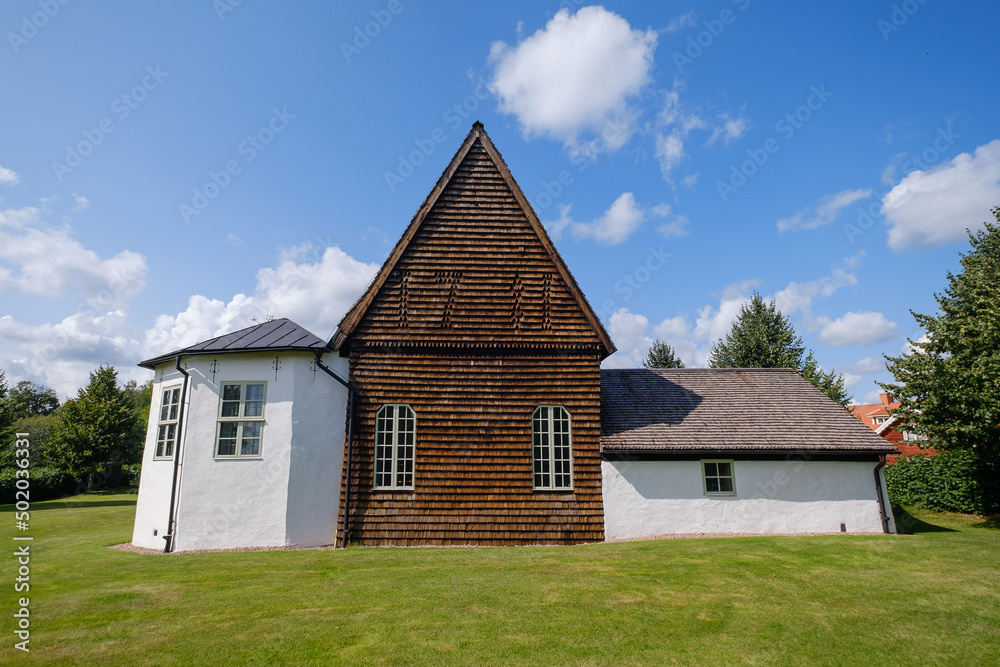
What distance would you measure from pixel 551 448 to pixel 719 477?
15.2ft

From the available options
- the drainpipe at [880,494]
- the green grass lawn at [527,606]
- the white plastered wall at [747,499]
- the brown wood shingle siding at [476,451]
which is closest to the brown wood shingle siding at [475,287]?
the brown wood shingle siding at [476,451]

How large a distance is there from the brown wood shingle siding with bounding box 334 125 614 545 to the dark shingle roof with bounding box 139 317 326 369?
45.0 inches

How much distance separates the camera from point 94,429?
37062mm

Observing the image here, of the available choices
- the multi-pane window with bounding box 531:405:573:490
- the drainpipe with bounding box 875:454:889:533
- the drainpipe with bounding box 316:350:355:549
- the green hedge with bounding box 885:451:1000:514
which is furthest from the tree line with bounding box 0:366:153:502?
the green hedge with bounding box 885:451:1000:514

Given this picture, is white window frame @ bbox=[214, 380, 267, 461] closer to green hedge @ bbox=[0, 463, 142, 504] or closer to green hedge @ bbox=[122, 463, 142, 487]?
green hedge @ bbox=[0, 463, 142, 504]

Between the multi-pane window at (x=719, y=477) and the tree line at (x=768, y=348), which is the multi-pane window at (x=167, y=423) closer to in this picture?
the multi-pane window at (x=719, y=477)

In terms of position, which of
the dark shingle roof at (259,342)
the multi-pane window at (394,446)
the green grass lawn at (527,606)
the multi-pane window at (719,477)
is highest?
the dark shingle roof at (259,342)

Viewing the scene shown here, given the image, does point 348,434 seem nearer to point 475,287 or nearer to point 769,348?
point 475,287

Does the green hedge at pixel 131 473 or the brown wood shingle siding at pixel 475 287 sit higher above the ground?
the brown wood shingle siding at pixel 475 287

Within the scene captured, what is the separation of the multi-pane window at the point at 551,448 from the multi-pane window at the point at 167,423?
30.3 feet

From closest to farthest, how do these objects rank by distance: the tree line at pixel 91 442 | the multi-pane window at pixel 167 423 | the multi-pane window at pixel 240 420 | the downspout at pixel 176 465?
the downspout at pixel 176 465 < the multi-pane window at pixel 240 420 < the multi-pane window at pixel 167 423 < the tree line at pixel 91 442

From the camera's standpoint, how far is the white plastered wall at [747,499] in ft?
43.7

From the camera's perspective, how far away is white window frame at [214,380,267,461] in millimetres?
12867

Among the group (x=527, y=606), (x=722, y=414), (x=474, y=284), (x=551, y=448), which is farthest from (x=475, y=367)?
(x=722, y=414)
